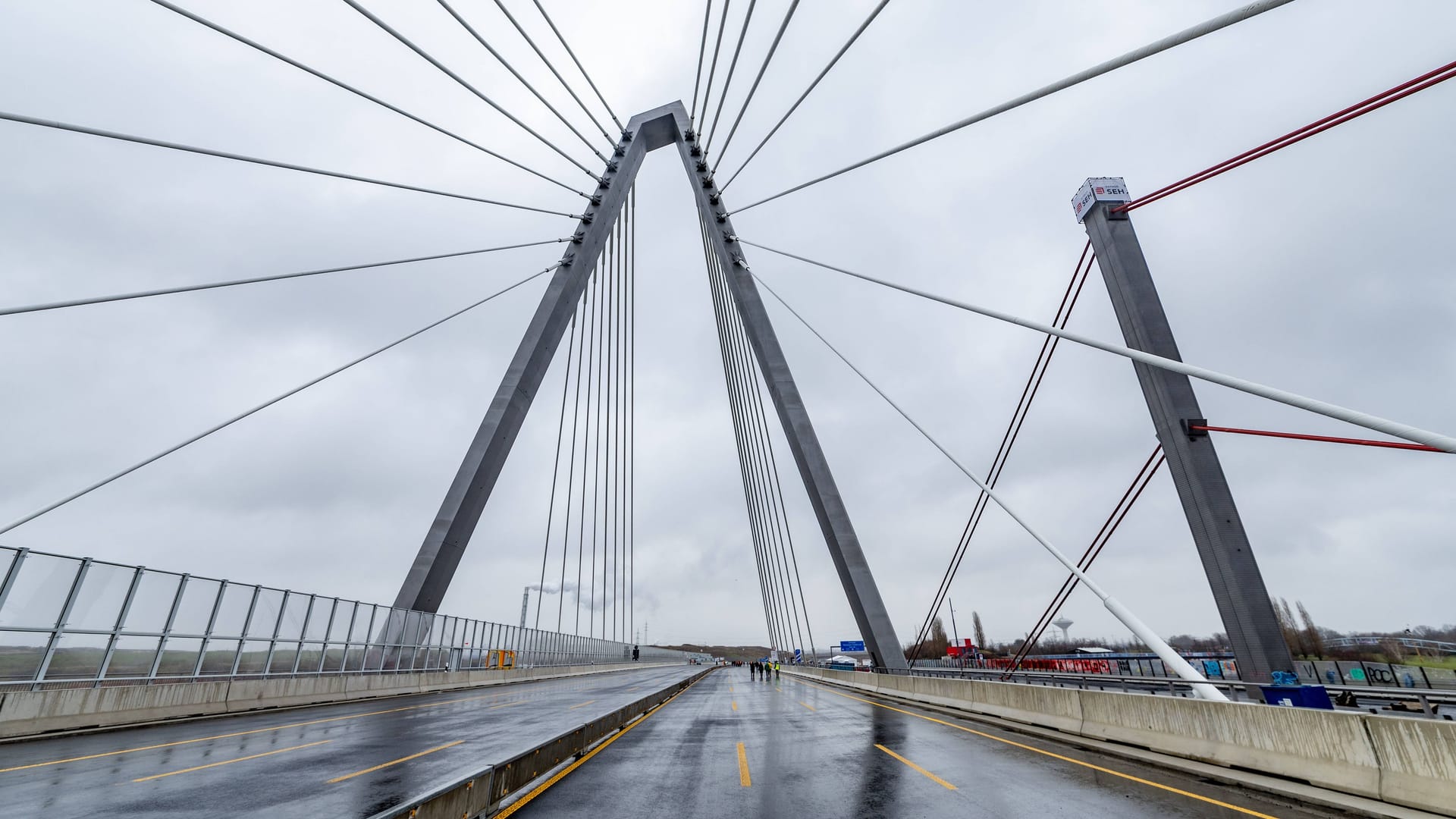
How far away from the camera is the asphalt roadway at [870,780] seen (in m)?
6.86

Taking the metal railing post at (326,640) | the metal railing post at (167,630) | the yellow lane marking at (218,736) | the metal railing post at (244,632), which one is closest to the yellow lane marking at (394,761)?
the yellow lane marking at (218,736)

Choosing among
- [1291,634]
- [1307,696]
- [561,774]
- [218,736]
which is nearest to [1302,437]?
[1307,696]

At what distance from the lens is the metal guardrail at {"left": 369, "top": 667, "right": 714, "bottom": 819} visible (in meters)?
4.92

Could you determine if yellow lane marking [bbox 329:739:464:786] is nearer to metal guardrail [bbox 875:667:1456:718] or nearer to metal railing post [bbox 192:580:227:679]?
metal railing post [bbox 192:580:227:679]

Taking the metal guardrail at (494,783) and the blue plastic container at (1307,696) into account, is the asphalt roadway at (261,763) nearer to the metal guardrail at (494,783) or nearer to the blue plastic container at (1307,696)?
the metal guardrail at (494,783)

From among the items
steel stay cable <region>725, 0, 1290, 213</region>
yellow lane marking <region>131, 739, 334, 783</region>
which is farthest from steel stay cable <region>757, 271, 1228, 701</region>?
yellow lane marking <region>131, 739, 334, 783</region>

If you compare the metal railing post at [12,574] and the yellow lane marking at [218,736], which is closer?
the yellow lane marking at [218,736]

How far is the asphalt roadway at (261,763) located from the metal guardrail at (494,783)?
3.29ft

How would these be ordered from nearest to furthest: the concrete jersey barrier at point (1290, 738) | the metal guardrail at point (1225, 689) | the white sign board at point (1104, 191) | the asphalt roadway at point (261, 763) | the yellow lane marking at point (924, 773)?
1. the concrete jersey barrier at point (1290, 738)
2. the asphalt roadway at point (261, 763)
3. the yellow lane marking at point (924, 773)
4. the metal guardrail at point (1225, 689)
5. the white sign board at point (1104, 191)

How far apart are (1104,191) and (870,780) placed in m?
15.2

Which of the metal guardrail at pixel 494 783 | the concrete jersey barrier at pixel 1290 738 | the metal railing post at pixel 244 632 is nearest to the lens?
the metal guardrail at pixel 494 783

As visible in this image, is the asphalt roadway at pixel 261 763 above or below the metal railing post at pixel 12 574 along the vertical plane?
below

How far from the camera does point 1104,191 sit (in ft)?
53.8

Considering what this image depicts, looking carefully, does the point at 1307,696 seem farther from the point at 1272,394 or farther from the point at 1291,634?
the point at 1291,634
